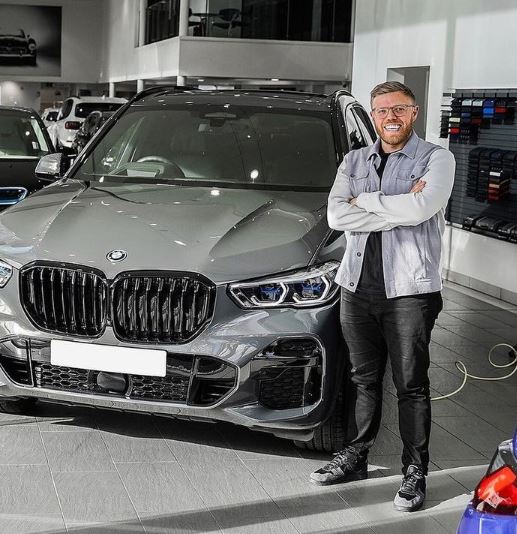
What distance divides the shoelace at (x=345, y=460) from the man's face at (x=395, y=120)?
134 centimetres

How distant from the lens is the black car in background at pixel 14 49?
1828 inches

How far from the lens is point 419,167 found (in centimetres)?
463

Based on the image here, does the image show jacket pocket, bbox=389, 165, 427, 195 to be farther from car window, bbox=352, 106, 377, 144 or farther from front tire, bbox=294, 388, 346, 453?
car window, bbox=352, 106, 377, 144

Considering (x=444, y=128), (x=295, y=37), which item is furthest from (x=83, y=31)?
(x=444, y=128)

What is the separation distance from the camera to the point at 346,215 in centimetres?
468

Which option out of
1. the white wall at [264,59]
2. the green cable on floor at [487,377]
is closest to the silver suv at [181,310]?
the green cable on floor at [487,377]

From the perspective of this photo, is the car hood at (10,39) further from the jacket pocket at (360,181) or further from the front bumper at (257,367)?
the jacket pocket at (360,181)

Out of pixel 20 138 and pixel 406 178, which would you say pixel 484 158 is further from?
pixel 406 178

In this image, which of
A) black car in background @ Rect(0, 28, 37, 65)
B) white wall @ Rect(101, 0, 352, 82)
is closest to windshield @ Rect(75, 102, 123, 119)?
white wall @ Rect(101, 0, 352, 82)

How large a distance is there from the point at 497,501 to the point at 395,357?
2268 millimetres

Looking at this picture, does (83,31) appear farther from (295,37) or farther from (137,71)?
(295,37)

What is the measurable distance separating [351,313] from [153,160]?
6.64ft

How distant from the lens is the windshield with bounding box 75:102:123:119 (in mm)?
27531

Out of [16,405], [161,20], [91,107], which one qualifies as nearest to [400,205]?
[16,405]
